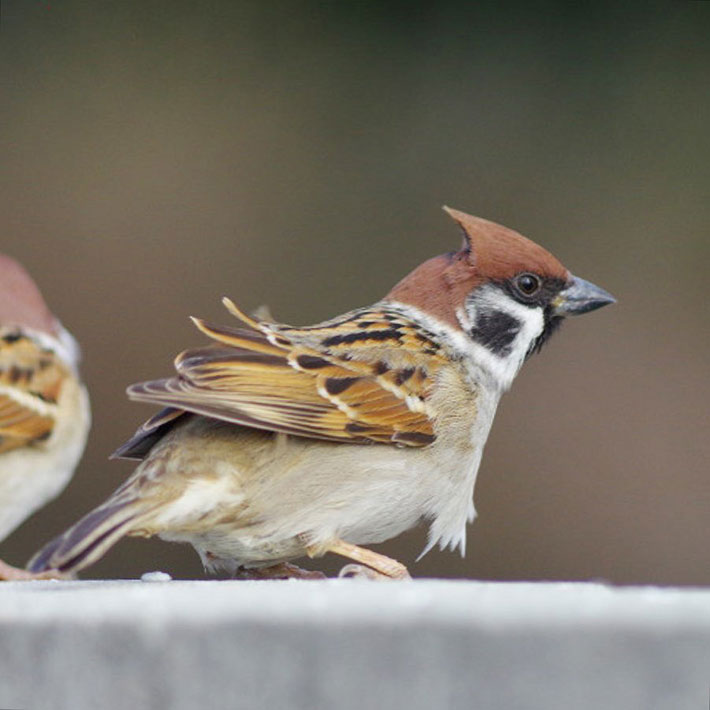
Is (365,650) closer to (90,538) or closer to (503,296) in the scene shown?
(90,538)

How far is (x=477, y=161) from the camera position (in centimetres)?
524

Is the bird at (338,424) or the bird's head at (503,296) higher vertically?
the bird's head at (503,296)

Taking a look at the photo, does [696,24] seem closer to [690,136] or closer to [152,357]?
[690,136]

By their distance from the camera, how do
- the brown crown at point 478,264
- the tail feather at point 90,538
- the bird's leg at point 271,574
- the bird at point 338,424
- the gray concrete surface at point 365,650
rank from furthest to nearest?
the brown crown at point 478,264 < the bird's leg at point 271,574 < the bird at point 338,424 < the tail feather at point 90,538 < the gray concrete surface at point 365,650

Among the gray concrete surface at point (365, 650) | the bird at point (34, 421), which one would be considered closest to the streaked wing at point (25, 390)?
the bird at point (34, 421)

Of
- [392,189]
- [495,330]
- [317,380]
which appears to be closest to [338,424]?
[317,380]

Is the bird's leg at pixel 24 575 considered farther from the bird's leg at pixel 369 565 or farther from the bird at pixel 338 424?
the bird's leg at pixel 369 565

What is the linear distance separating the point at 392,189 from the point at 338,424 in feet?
10.7

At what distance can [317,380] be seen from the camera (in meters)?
2.07

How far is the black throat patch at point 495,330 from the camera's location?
2.25m

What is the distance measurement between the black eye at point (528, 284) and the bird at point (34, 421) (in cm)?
78

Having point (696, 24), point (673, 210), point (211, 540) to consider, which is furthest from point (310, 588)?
point (696, 24)

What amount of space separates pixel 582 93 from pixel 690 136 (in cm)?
39

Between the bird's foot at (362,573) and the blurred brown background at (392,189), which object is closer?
the bird's foot at (362,573)
